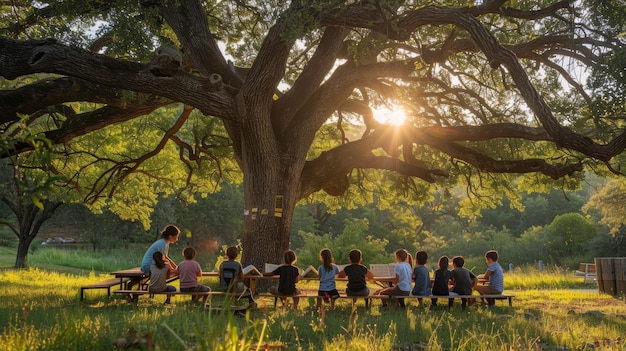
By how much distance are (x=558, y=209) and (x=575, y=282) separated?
151 ft

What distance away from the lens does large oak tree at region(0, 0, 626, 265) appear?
11188mm

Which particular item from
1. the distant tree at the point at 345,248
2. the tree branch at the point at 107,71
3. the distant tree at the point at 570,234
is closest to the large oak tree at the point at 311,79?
the tree branch at the point at 107,71

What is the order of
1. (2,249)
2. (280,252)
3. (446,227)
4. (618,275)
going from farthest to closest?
(446,227)
(2,249)
(618,275)
(280,252)

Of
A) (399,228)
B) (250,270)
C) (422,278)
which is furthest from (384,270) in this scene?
(399,228)

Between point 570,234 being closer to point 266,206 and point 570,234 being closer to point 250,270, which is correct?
point 266,206

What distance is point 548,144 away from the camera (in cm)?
1859

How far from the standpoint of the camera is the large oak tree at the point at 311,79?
11.2m

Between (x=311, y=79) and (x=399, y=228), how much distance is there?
1396 inches

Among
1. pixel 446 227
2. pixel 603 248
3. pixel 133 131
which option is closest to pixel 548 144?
pixel 133 131

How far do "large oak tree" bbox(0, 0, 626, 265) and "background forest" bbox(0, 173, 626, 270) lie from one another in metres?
25.2

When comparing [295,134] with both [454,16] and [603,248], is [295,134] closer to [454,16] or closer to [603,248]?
[454,16]

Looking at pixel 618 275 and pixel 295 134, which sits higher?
pixel 295 134

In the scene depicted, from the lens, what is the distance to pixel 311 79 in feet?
49.0

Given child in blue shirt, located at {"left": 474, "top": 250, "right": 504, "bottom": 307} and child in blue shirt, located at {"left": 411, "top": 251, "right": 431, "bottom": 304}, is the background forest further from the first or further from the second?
child in blue shirt, located at {"left": 411, "top": 251, "right": 431, "bottom": 304}
